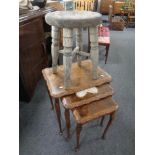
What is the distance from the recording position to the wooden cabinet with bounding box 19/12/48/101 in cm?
155

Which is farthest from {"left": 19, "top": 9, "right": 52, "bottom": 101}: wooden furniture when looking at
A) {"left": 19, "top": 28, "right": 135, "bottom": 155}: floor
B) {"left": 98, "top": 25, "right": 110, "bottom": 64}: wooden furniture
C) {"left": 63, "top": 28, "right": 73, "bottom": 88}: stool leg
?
{"left": 98, "top": 25, "right": 110, "bottom": 64}: wooden furniture

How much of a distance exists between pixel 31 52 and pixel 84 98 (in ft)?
3.04

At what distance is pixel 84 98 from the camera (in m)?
1.14

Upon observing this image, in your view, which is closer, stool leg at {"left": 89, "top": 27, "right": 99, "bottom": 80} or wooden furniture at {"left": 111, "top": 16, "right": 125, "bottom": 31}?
stool leg at {"left": 89, "top": 27, "right": 99, "bottom": 80}

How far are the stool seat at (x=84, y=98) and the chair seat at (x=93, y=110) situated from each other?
33 millimetres

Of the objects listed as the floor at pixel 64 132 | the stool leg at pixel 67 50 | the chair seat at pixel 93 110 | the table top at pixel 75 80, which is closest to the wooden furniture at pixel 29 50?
the floor at pixel 64 132

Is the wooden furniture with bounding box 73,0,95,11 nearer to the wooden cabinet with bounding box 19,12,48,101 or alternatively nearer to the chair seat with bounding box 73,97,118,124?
the wooden cabinet with bounding box 19,12,48,101

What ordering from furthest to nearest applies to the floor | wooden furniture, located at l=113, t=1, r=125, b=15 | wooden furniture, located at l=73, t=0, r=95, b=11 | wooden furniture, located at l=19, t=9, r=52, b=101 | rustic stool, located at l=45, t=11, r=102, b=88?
wooden furniture, located at l=113, t=1, r=125, b=15 → wooden furniture, located at l=73, t=0, r=95, b=11 → wooden furniture, located at l=19, t=9, r=52, b=101 → the floor → rustic stool, located at l=45, t=11, r=102, b=88

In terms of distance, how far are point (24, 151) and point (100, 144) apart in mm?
635

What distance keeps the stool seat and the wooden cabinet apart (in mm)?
664

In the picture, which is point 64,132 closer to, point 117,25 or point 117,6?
point 117,25

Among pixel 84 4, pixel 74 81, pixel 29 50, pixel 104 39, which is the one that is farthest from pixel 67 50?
pixel 84 4

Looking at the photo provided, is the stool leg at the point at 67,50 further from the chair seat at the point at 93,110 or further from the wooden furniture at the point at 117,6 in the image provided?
the wooden furniture at the point at 117,6
